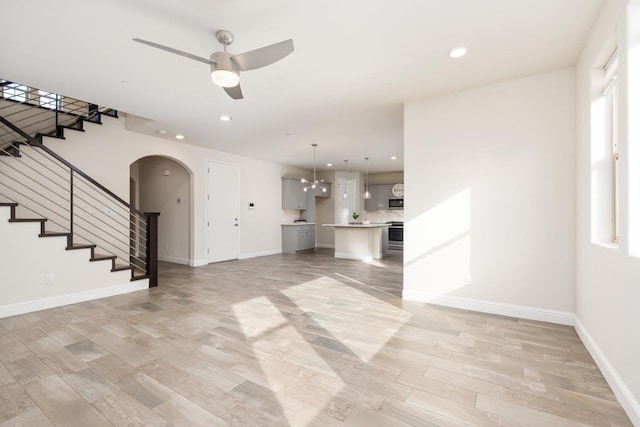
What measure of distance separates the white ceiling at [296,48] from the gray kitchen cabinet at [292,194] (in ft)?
14.9

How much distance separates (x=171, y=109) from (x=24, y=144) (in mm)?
2130

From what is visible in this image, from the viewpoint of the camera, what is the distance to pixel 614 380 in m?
1.94

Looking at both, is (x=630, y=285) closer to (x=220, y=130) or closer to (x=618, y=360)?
(x=618, y=360)

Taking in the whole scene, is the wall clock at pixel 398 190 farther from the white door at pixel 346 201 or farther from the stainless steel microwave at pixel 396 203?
the white door at pixel 346 201

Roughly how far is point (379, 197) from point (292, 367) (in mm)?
8841

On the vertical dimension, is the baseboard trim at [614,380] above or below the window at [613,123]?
below

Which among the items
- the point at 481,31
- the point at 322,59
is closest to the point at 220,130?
the point at 322,59

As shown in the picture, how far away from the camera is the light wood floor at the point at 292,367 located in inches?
68.6

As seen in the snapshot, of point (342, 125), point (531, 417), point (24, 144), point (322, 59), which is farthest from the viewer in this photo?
point (342, 125)

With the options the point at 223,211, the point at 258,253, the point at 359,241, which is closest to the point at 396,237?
the point at 359,241

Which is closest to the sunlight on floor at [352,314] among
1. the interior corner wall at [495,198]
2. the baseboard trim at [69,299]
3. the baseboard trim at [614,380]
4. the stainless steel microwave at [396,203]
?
the interior corner wall at [495,198]

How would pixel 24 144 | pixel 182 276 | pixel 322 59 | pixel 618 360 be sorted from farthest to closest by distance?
pixel 182 276, pixel 24 144, pixel 322 59, pixel 618 360

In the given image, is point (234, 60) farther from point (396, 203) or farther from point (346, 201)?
point (396, 203)

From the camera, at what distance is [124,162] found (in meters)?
5.43
